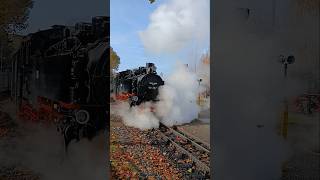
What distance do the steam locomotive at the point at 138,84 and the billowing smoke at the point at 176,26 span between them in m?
0.26

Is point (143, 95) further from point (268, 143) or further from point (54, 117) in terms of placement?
point (268, 143)

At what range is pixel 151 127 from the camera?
4.22 meters

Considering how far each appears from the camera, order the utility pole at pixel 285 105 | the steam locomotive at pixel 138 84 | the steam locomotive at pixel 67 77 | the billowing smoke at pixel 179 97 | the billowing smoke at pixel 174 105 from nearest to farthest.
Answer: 1. the steam locomotive at pixel 67 77
2. the steam locomotive at pixel 138 84
3. the billowing smoke at pixel 174 105
4. the billowing smoke at pixel 179 97
5. the utility pole at pixel 285 105

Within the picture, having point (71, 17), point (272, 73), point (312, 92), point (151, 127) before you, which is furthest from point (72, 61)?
point (312, 92)

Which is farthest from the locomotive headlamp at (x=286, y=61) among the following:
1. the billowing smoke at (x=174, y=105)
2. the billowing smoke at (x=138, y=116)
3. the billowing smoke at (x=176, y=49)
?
the billowing smoke at (x=138, y=116)

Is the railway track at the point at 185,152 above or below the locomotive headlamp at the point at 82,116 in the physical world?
below

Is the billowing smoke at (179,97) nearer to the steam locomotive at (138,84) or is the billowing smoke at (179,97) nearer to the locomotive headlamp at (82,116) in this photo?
the steam locomotive at (138,84)

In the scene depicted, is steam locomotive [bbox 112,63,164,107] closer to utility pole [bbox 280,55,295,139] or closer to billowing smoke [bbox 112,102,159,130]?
billowing smoke [bbox 112,102,159,130]

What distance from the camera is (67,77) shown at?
4.01m

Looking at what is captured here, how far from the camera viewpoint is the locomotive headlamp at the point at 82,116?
4.03 meters

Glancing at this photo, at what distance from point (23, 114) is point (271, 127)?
2.65 metres

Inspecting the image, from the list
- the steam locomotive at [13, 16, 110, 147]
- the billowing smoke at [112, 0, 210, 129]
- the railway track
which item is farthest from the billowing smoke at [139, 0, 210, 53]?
the railway track

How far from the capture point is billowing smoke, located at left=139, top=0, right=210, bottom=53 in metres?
4.22

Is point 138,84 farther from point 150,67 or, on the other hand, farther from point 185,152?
point 185,152
